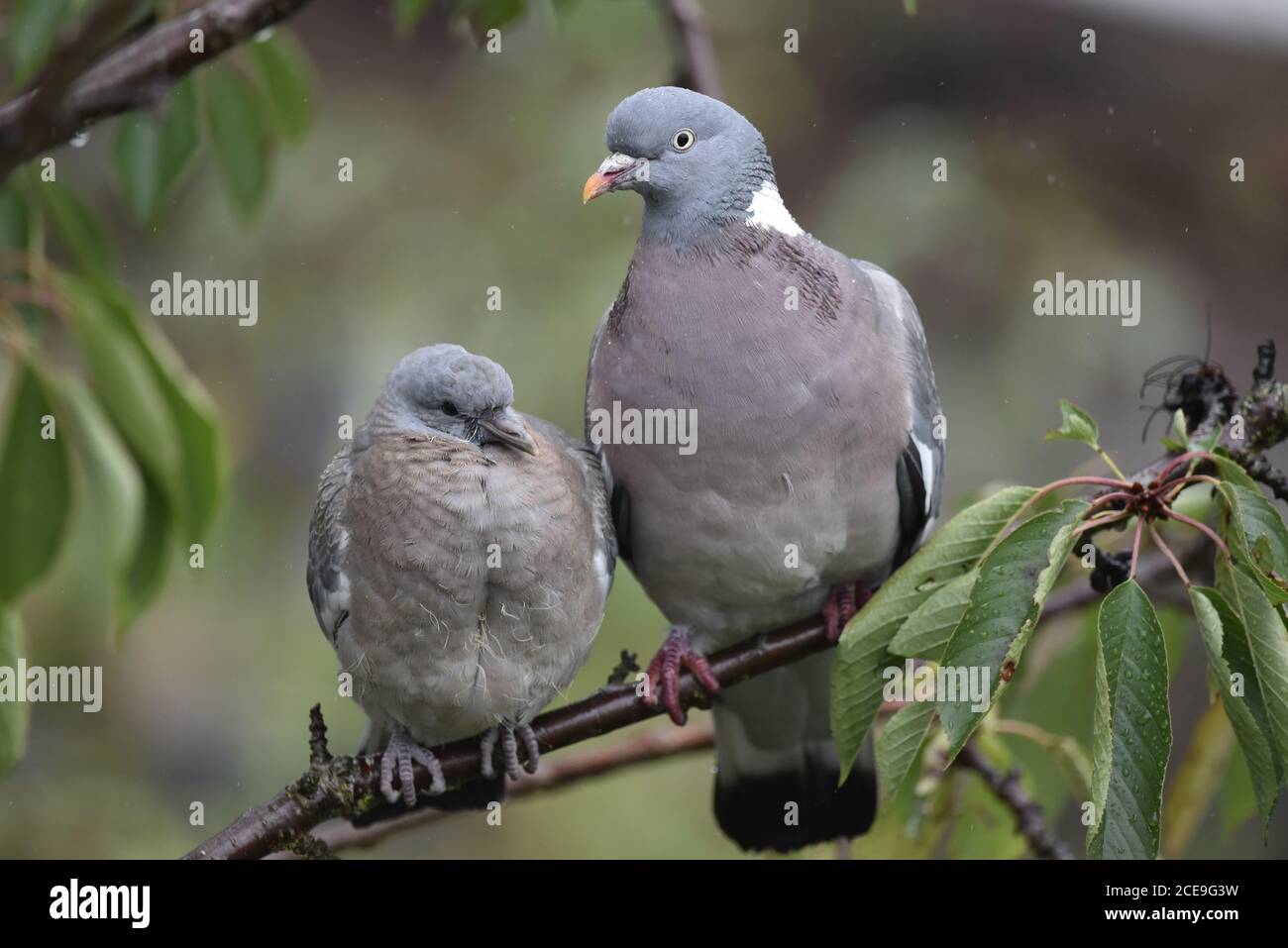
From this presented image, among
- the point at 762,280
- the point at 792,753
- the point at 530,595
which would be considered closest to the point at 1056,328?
the point at 792,753

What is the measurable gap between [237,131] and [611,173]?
72 centimetres

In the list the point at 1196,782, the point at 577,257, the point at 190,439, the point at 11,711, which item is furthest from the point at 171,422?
the point at 577,257

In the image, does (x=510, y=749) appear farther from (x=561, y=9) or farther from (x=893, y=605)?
(x=561, y=9)

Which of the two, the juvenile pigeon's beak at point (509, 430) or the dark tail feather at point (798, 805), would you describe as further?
the dark tail feather at point (798, 805)

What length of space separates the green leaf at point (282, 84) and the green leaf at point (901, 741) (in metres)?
1.52

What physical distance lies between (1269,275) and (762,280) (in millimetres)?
3201

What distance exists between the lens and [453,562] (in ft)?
7.11

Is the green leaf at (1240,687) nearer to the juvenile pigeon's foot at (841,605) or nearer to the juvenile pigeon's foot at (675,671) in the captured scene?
the juvenile pigeon's foot at (841,605)

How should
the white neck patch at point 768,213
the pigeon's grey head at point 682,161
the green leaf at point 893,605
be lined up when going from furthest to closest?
the white neck patch at point 768,213
the pigeon's grey head at point 682,161
the green leaf at point 893,605

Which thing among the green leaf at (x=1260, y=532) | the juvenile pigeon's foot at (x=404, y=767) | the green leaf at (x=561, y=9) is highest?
the green leaf at (x=561, y=9)

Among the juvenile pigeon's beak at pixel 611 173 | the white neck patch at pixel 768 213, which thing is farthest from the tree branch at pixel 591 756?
the juvenile pigeon's beak at pixel 611 173

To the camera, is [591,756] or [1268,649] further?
[591,756]

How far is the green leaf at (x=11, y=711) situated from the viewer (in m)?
1.80

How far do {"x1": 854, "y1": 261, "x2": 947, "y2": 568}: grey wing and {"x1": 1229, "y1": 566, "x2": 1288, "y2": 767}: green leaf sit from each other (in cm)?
84
